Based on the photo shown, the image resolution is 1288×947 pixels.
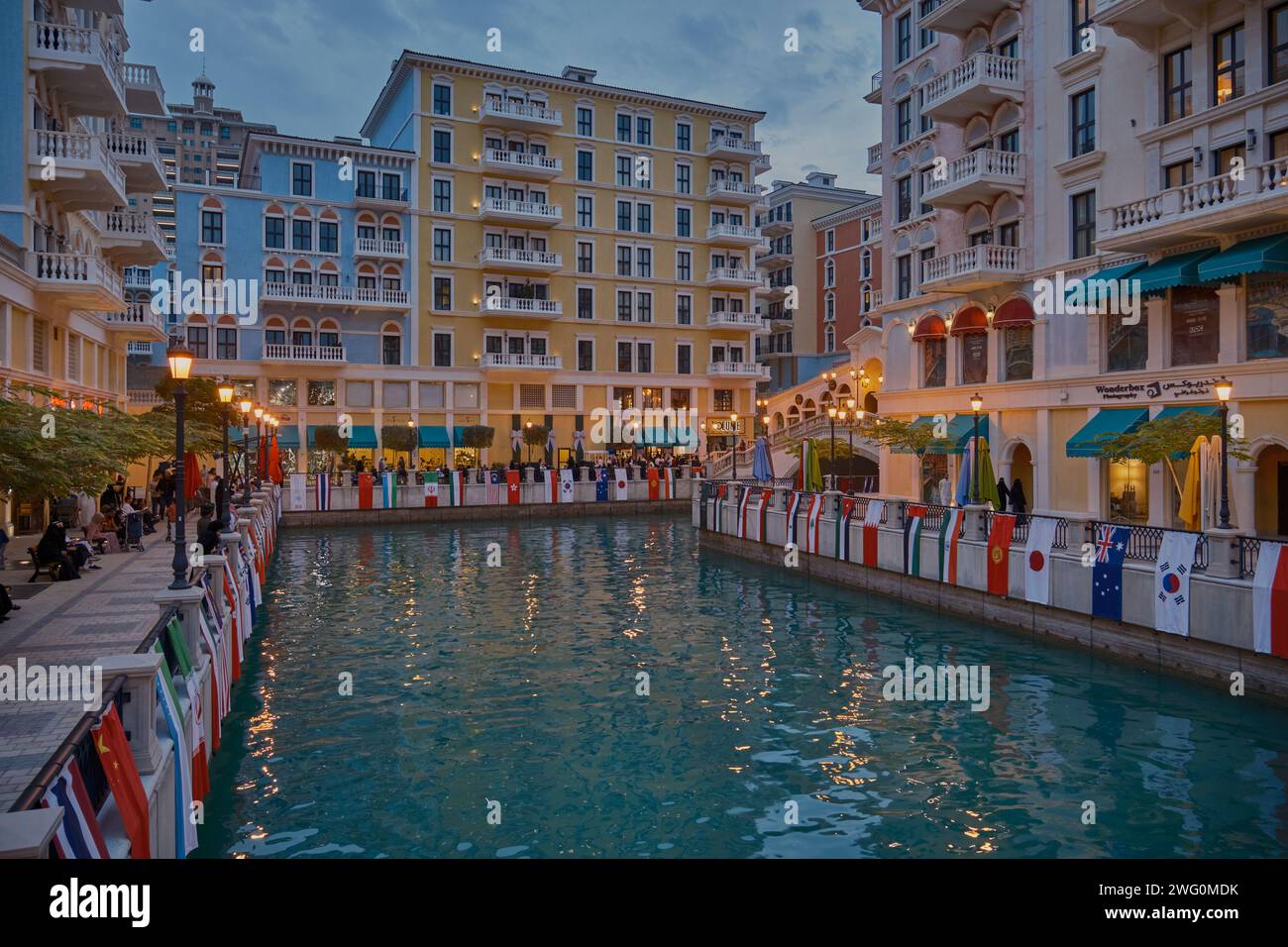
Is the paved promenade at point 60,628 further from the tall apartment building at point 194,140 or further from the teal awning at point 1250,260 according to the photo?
the tall apartment building at point 194,140

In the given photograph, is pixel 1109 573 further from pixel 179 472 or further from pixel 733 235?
pixel 733 235

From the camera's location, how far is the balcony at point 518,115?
176 feet

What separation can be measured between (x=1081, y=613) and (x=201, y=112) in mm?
158942

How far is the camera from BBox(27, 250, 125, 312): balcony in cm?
2656

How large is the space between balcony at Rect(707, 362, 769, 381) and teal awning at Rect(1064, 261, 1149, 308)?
110 ft

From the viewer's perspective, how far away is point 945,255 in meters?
32.1

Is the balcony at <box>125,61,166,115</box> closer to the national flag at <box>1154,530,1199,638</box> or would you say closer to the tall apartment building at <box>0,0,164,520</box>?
the tall apartment building at <box>0,0,164,520</box>

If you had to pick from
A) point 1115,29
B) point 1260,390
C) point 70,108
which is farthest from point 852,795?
point 70,108

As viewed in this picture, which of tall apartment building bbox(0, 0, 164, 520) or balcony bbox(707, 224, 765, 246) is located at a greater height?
balcony bbox(707, 224, 765, 246)

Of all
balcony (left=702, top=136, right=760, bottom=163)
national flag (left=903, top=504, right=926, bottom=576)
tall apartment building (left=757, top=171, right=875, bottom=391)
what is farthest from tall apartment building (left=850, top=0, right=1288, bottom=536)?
tall apartment building (left=757, top=171, right=875, bottom=391)

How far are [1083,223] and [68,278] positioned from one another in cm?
2938

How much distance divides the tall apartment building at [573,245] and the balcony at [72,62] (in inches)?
978

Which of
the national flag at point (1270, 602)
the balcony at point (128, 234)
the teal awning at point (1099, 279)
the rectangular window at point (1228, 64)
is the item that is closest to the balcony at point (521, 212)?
the balcony at point (128, 234)

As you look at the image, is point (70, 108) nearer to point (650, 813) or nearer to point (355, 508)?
point (355, 508)
